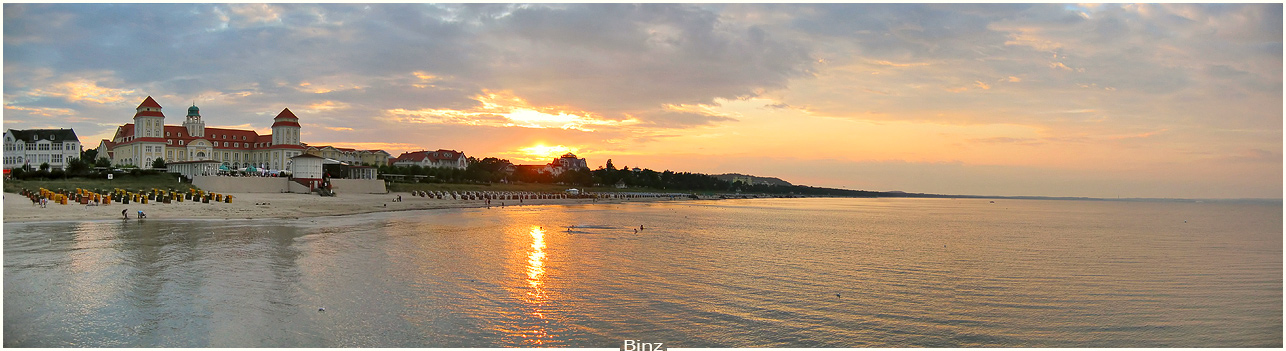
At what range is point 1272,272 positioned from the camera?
22344 millimetres

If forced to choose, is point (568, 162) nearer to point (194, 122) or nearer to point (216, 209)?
point (194, 122)

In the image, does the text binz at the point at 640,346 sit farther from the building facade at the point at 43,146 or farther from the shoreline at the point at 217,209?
the building facade at the point at 43,146

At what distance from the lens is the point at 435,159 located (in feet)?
452

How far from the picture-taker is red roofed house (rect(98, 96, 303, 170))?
8550cm

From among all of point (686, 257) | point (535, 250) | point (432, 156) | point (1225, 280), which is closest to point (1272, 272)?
point (1225, 280)

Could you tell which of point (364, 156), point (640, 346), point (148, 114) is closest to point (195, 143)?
point (148, 114)

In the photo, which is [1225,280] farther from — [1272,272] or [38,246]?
[38,246]

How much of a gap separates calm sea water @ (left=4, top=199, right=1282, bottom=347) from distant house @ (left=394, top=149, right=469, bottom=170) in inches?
4383

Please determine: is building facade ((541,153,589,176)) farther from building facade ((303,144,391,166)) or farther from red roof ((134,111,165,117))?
red roof ((134,111,165,117))

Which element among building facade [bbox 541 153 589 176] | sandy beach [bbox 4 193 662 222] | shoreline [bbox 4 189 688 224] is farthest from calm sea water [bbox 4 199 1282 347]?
building facade [bbox 541 153 589 176]

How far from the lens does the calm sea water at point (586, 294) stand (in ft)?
38.0

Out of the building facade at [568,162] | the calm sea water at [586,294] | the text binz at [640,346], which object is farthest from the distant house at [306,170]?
the building facade at [568,162]

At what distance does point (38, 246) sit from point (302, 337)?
1548cm

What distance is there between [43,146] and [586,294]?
99.3m
